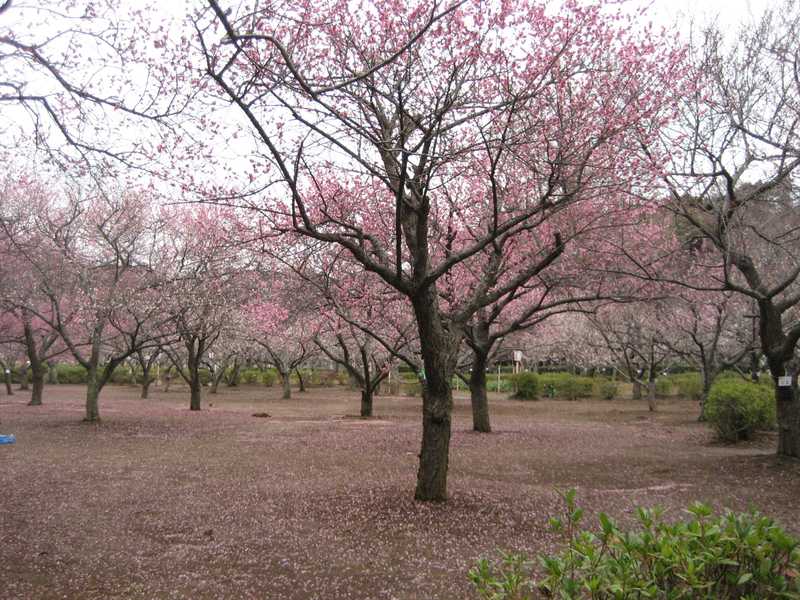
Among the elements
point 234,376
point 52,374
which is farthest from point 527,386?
point 52,374

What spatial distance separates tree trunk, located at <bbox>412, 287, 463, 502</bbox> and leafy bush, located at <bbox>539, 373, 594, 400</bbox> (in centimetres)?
2724

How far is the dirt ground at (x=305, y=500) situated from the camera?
5059mm

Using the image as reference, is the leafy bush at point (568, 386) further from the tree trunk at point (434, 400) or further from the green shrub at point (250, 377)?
the tree trunk at point (434, 400)

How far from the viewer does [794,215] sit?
11.1 metres

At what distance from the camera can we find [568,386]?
3319 centimetres

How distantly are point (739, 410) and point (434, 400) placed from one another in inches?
413

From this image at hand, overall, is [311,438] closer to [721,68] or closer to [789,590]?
[721,68]

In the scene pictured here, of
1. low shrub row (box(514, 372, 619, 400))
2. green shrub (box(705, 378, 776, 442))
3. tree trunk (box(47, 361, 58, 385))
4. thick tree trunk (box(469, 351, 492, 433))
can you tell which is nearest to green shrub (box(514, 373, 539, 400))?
low shrub row (box(514, 372, 619, 400))

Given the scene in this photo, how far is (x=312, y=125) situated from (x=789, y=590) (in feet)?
15.5

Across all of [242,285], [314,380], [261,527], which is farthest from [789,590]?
[314,380]

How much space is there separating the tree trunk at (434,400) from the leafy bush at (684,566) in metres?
5.01

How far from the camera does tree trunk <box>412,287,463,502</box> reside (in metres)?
7.32

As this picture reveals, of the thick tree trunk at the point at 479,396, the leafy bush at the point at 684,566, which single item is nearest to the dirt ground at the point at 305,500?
the thick tree trunk at the point at 479,396

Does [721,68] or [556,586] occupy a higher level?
[721,68]
